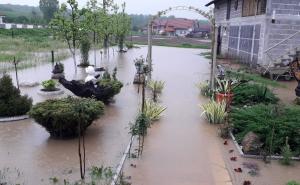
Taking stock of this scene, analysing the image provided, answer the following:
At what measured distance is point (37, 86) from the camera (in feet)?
49.7

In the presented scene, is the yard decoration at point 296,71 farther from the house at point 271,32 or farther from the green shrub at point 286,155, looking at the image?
the green shrub at point 286,155

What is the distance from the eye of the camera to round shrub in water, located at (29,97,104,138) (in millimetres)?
8266

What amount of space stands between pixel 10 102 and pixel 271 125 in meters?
6.24

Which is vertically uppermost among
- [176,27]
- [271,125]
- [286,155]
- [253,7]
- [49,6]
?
[49,6]

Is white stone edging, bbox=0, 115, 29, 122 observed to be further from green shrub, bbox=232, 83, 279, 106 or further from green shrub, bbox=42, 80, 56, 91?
green shrub, bbox=232, 83, 279, 106

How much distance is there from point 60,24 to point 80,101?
9.68 metres

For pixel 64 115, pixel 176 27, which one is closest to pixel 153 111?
pixel 64 115

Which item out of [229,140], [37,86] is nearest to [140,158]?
[229,140]

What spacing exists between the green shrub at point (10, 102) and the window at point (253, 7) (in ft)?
43.4

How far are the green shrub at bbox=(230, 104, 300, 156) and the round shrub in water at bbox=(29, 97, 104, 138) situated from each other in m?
3.10

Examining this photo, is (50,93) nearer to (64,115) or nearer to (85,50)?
(64,115)

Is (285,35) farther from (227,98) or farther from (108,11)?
(108,11)

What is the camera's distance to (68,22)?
17766 millimetres

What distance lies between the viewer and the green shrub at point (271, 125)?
26.1ft
